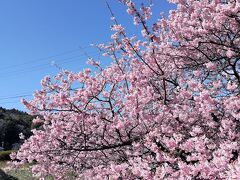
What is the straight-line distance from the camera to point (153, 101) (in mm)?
7652

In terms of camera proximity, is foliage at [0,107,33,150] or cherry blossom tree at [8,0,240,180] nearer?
cherry blossom tree at [8,0,240,180]

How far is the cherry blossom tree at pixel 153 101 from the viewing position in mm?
6324

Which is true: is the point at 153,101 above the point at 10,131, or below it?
below

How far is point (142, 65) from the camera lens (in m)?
8.03

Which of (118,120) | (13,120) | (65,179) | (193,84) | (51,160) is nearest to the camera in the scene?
(193,84)

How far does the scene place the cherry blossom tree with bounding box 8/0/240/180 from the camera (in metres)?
6.32

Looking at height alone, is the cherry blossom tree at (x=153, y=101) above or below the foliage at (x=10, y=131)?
below

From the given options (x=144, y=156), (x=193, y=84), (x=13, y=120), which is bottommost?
(x=144, y=156)

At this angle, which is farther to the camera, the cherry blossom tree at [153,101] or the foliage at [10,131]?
the foliage at [10,131]

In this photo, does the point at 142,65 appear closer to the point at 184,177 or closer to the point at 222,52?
the point at 222,52

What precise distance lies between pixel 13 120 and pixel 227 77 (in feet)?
191

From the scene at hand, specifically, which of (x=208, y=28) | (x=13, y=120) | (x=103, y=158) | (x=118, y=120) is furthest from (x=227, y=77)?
(x=13, y=120)

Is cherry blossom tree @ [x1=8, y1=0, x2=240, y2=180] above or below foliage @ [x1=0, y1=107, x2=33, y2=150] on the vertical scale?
below

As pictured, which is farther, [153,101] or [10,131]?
[10,131]
